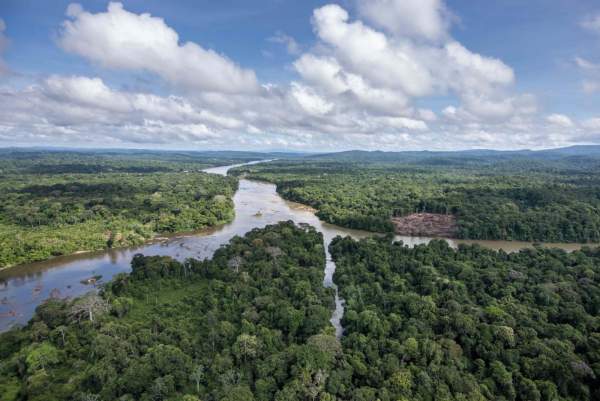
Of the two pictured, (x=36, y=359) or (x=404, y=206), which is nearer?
(x=36, y=359)

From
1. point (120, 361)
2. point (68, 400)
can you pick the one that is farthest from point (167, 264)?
point (68, 400)

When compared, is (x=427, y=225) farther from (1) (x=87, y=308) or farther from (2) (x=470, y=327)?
(1) (x=87, y=308)

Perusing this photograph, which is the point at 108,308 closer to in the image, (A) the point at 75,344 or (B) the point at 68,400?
(A) the point at 75,344

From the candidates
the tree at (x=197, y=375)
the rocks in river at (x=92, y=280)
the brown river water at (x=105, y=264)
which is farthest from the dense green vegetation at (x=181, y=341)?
the rocks in river at (x=92, y=280)

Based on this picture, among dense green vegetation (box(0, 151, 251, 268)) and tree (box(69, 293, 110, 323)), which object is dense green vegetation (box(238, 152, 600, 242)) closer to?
dense green vegetation (box(0, 151, 251, 268))

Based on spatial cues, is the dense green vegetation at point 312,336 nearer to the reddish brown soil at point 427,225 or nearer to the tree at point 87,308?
the tree at point 87,308

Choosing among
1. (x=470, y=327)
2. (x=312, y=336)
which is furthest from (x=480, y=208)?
(x=312, y=336)

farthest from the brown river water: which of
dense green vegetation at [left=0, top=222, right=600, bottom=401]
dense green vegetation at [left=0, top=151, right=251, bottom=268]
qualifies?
dense green vegetation at [left=0, top=222, right=600, bottom=401]
